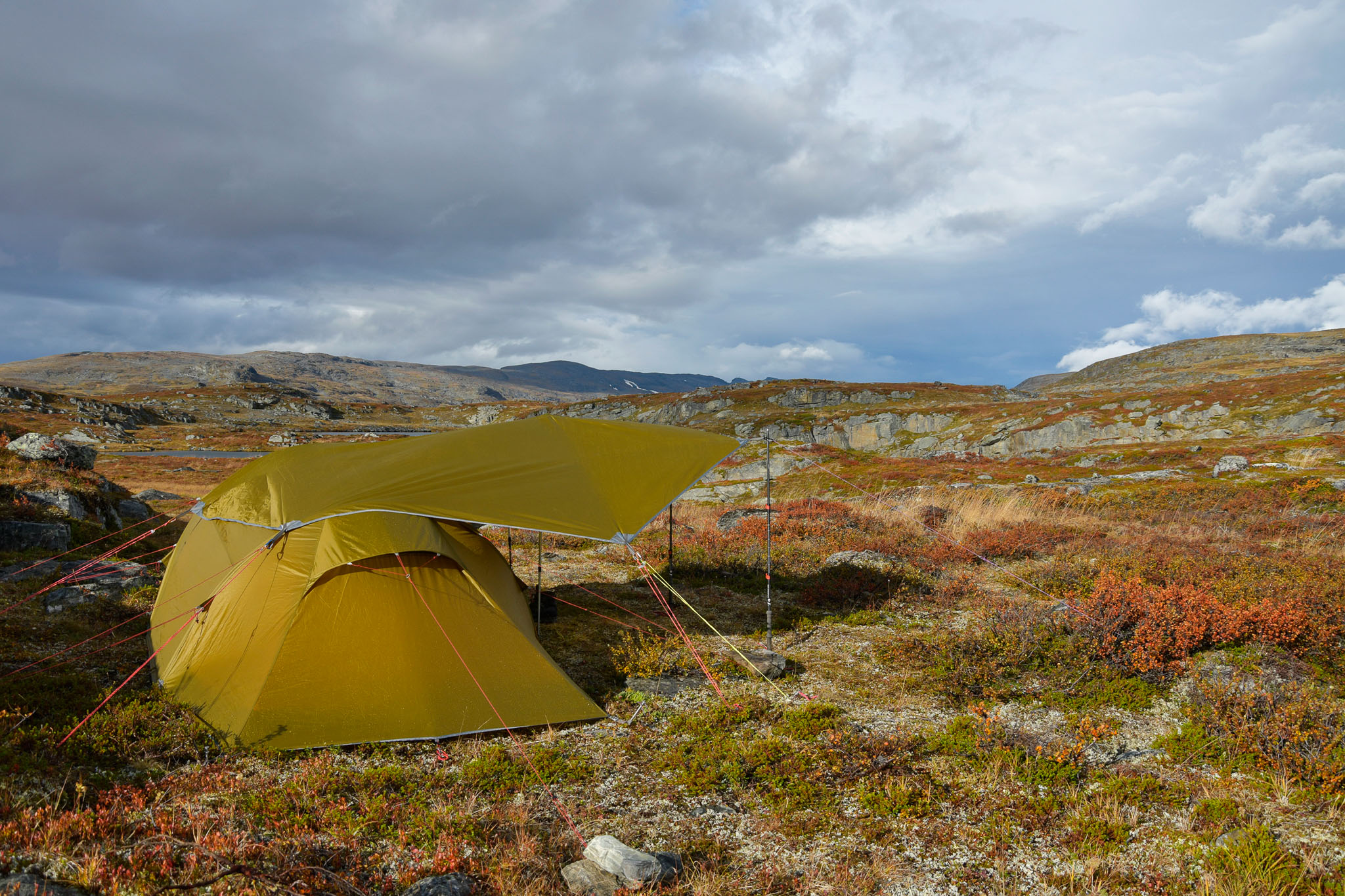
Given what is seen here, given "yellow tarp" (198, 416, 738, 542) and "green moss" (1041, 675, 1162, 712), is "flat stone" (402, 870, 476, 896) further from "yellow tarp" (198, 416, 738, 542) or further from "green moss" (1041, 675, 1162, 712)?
"green moss" (1041, 675, 1162, 712)

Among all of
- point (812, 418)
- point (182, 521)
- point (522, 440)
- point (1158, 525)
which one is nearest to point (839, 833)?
point (522, 440)

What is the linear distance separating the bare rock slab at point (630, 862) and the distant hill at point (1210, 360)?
118910 mm

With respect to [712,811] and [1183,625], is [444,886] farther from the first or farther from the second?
[1183,625]

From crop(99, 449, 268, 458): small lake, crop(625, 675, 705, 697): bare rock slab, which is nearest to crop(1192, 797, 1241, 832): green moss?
crop(625, 675, 705, 697): bare rock slab

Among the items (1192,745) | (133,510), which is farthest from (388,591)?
(133,510)

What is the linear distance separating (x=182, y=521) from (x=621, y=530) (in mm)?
20977

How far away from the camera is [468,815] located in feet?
17.9

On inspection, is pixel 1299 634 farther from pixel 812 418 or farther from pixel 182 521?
pixel 812 418

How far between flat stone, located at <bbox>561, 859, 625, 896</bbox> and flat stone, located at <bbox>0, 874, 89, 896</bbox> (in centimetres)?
322

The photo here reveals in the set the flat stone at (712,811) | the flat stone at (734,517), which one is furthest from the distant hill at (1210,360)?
the flat stone at (712,811)

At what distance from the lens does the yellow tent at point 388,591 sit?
7062mm

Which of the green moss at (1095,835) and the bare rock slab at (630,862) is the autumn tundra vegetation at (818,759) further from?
the bare rock slab at (630,862)

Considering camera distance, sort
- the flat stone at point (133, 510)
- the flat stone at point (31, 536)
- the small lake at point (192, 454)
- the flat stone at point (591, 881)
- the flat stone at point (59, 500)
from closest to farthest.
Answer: the flat stone at point (591, 881) < the flat stone at point (31, 536) < the flat stone at point (59, 500) < the flat stone at point (133, 510) < the small lake at point (192, 454)

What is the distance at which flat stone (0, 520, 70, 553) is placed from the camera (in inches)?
524
